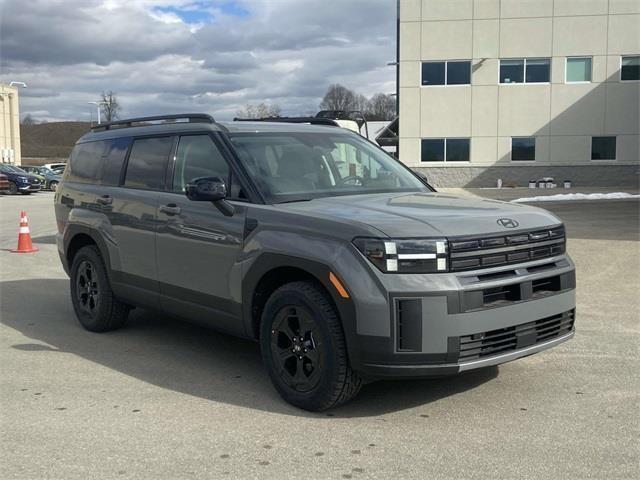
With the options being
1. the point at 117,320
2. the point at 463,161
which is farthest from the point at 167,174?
the point at 463,161

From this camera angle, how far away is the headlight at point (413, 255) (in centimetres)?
393

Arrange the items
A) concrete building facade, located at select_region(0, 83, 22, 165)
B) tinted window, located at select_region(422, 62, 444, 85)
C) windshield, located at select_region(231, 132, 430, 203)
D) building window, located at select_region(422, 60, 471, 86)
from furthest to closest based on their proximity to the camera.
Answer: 1. concrete building facade, located at select_region(0, 83, 22, 165)
2. tinted window, located at select_region(422, 62, 444, 85)
3. building window, located at select_region(422, 60, 471, 86)
4. windshield, located at select_region(231, 132, 430, 203)

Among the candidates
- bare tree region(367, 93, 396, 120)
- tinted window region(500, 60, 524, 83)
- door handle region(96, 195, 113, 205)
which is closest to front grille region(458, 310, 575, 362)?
door handle region(96, 195, 113, 205)

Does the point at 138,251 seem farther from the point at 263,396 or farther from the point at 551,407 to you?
the point at 551,407

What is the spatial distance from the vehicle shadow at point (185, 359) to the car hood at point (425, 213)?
50.8 inches

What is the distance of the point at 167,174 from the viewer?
5668mm

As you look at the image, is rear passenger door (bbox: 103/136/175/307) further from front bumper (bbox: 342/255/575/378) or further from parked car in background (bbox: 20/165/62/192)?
parked car in background (bbox: 20/165/62/192)

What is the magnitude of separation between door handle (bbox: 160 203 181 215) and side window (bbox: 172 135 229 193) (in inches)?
5.8

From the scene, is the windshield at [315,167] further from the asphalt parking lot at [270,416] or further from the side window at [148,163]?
the asphalt parking lot at [270,416]

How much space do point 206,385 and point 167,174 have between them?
182 cm

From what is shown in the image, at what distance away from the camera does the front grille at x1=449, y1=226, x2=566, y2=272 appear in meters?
3.97

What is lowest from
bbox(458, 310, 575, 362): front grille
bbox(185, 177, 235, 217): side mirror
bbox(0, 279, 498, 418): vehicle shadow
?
bbox(0, 279, 498, 418): vehicle shadow

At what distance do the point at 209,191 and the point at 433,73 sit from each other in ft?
103

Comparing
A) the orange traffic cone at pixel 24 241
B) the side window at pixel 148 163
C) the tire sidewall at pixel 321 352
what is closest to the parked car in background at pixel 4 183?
the orange traffic cone at pixel 24 241
